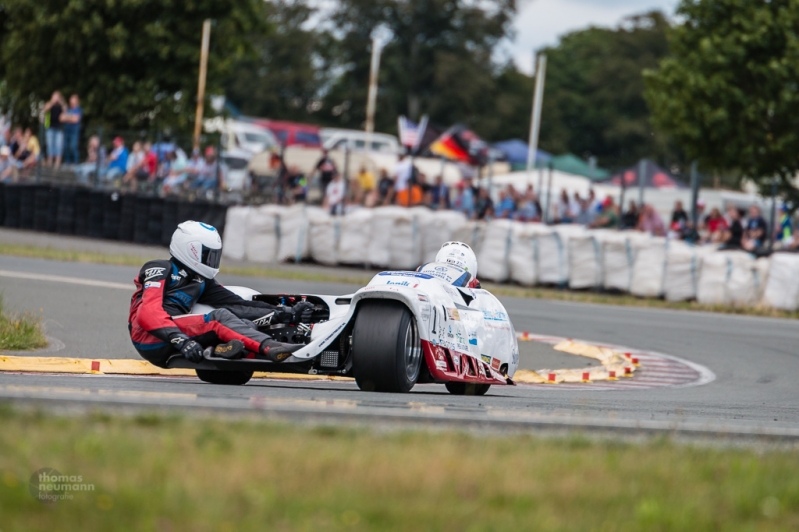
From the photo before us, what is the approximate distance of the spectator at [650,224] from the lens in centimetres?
2239

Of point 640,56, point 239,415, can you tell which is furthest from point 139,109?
point 640,56

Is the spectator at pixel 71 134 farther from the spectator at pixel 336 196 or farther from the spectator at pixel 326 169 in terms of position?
the spectator at pixel 336 196

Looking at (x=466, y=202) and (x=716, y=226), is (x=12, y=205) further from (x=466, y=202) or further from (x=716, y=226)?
(x=716, y=226)

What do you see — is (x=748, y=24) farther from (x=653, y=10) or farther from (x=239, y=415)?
(x=653, y=10)

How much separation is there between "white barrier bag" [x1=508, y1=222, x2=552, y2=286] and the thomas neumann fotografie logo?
17.2 metres

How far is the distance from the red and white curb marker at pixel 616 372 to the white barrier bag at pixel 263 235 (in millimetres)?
8986

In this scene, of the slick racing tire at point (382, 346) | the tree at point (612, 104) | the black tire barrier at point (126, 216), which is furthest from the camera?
the tree at point (612, 104)

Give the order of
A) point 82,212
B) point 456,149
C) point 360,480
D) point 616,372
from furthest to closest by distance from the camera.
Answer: point 456,149 < point 82,212 < point 616,372 < point 360,480

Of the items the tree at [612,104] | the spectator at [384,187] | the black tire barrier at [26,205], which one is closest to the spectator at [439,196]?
the spectator at [384,187]

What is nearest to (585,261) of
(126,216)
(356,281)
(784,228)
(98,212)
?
(784,228)

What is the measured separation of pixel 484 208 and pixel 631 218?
9.72ft

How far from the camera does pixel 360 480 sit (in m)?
4.38

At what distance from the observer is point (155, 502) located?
3.83 meters

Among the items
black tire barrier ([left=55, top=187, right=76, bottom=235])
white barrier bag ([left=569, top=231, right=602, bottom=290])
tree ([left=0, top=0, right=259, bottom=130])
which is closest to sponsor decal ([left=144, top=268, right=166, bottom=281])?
white barrier bag ([left=569, top=231, right=602, bottom=290])
